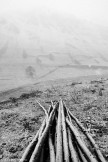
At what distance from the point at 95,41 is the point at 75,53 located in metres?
7.29

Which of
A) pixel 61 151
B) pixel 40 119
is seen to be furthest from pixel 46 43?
pixel 61 151

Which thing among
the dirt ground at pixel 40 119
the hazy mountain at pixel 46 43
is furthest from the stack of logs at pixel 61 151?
the hazy mountain at pixel 46 43

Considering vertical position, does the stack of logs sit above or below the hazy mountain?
below

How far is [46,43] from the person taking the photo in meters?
27.4

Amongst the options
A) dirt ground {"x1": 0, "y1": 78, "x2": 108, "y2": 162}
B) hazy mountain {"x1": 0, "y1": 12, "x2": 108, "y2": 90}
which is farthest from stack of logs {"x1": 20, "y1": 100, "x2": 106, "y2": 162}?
hazy mountain {"x1": 0, "y1": 12, "x2": 108, "y2": 90}

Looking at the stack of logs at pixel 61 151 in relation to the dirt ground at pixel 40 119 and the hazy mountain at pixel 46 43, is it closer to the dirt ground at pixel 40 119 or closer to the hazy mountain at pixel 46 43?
the dirt ground at pixel 40 119

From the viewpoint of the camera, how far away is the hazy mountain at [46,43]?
2077 cm

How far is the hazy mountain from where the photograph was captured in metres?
20.8

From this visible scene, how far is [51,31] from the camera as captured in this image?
31328mm

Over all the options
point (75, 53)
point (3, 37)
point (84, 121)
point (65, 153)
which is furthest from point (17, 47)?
point (65, 153)

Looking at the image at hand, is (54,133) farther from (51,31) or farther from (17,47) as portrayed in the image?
(51,31)

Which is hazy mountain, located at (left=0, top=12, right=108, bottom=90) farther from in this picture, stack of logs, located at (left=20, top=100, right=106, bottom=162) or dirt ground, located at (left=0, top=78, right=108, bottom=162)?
stack of logs, located at (left=20, top=100, right=106, bottom=162)

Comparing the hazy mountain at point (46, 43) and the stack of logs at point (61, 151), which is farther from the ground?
the hazy mountain at point (46, 43)

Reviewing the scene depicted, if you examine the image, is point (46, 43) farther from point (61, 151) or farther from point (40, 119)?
point (61, 151)
